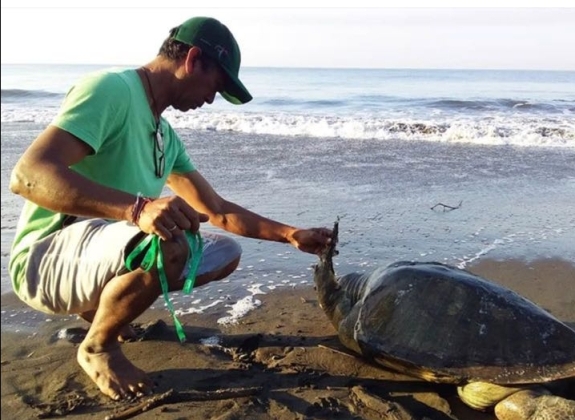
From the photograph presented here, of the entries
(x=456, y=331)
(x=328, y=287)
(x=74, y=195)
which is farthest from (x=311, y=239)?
(x=74, y=195)

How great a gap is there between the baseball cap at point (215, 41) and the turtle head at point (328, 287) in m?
1.21

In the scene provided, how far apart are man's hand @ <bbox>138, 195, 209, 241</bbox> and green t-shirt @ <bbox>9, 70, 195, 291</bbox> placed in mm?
452

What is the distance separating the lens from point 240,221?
364cm

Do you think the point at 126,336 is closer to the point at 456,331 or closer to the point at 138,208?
the point at 138,208

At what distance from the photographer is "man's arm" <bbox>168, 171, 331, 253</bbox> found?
137 inches

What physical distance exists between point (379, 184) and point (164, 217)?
216 inches

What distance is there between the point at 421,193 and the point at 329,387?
4.44 m

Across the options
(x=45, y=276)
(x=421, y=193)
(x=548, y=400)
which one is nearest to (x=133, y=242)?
(x=45, y=276)

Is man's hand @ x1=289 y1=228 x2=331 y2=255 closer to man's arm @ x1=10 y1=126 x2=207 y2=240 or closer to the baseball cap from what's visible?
the baseball cap

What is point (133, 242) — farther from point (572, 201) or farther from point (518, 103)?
point (518, 103)

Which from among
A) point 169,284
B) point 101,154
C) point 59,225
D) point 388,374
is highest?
point 101,154

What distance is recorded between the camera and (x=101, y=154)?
284 centimetres

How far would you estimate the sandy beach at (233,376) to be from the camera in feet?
9.00

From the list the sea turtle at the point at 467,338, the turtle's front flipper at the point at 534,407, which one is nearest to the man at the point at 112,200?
the sea turtle at the point at 467,338
